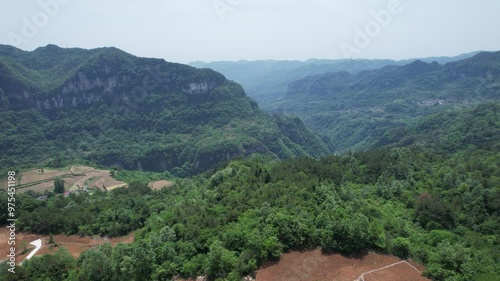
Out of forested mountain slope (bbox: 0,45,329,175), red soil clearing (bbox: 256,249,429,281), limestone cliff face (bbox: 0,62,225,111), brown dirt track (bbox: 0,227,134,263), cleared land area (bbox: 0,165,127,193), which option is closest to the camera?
red soil clearing (bbox: 256,249,429,281)

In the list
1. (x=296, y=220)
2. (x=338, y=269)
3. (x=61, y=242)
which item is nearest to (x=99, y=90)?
(x=61, y=242)

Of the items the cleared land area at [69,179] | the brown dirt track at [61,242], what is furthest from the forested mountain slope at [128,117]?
the brown dirt track at [61,242]

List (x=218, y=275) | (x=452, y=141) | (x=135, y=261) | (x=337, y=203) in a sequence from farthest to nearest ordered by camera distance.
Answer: (x=452, y=141) < (x=337, y=203) < (x=135, y=261) < (x=218, y=275)

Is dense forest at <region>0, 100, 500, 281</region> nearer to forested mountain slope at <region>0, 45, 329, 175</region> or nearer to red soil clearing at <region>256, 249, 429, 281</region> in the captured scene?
red soil clearing at <region>256, 249, 429, 281</region>

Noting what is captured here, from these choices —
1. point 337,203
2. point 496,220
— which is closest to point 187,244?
point 337,203

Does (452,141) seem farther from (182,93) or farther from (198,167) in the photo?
(182,93)

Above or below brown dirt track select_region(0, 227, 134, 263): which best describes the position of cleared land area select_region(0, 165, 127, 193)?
below
